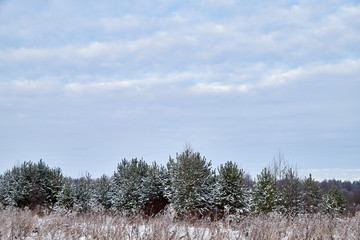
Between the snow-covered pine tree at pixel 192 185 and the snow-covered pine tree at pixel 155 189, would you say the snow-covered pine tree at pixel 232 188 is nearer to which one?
the snow-covered pine tree at pixel 192 185

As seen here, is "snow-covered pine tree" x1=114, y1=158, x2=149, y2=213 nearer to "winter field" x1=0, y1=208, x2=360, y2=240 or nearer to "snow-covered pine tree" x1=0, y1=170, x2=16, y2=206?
"snow-covered pine tree" x1=0, y1=170, x2=16, y2=206

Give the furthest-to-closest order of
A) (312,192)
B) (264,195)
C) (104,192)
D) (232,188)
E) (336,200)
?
(336,200), (312,192), (104,192), (232,188), (264,195)

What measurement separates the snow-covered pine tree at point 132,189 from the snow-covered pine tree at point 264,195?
10.2m

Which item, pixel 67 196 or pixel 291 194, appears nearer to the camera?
pixel 67 196

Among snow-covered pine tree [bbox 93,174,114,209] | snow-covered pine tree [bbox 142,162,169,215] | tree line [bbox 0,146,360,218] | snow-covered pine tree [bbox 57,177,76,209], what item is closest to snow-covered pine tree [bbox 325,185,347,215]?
tree line [bbox 0,146,360,218]

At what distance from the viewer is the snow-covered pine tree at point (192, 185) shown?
24.3m

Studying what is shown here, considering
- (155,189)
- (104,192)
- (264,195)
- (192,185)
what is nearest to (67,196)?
(104,192)

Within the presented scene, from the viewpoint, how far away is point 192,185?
25156 millimetres

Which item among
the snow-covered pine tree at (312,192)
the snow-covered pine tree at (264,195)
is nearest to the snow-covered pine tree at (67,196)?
the snow-covered pine tree at (264,195)

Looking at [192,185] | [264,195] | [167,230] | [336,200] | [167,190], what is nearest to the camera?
[167,230]

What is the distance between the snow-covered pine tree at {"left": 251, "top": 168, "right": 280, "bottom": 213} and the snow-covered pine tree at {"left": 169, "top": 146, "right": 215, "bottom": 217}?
3.37 m

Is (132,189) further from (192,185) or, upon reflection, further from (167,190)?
(192,185)

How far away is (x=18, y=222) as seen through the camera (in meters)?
8.20

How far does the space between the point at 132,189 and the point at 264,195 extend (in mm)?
11868
